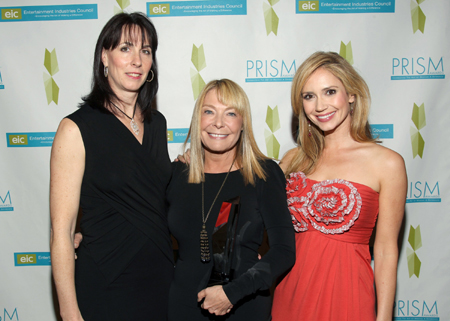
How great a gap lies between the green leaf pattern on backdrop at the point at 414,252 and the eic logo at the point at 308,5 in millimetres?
1753

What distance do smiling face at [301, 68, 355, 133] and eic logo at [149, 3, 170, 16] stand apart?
128 centimetres

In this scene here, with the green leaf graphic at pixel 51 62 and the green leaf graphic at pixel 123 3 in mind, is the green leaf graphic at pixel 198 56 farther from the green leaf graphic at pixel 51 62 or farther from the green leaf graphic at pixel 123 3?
the green leaf graphic at pixel 51 62

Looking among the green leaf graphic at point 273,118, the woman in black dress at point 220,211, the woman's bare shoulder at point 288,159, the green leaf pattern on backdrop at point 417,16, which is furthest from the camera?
the green leaf graphic at point 273,118

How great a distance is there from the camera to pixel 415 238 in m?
2.38

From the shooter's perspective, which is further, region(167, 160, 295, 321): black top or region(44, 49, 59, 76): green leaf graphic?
region(44, 49, 59, 76): green leaf graphic

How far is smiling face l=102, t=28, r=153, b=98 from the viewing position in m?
1.43

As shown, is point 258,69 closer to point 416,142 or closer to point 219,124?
point 219,124

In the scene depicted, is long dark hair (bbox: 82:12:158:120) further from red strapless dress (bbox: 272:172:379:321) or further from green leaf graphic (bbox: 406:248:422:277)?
green leaf graphic (bbox: 406:248:422:277)

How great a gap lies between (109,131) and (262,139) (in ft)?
4.21

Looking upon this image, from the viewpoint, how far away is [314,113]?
1.57m

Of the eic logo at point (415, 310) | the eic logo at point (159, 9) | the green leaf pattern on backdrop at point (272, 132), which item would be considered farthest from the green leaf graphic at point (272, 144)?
the eic logo at point (415, 310)

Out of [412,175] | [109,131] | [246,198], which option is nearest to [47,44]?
[109,131]

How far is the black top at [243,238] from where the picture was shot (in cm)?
138

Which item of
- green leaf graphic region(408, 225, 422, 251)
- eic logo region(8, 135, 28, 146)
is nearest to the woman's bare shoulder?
green leaf graphic region(408, 225, 422, 251)
